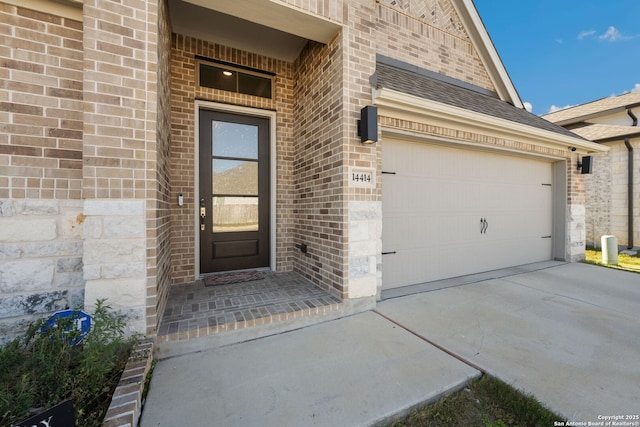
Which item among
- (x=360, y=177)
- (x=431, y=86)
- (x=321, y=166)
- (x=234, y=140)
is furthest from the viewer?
(x=431, y=86)

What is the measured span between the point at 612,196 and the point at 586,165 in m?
4.19

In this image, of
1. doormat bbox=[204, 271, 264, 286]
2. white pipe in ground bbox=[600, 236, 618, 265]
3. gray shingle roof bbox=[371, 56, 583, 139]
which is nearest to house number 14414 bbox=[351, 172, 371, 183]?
gray shingle roof bbox=[371, 56, 583, 139]

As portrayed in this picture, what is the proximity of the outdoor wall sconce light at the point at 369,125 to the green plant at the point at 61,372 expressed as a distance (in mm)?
2697

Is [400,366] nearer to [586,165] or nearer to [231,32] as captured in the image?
[231,32]

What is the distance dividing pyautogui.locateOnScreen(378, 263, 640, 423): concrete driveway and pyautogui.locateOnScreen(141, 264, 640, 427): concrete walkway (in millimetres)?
11

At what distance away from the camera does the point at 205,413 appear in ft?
5.15

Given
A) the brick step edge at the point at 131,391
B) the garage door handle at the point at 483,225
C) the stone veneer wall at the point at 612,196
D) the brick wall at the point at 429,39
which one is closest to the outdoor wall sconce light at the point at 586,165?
the brick wall at the point at 429,39

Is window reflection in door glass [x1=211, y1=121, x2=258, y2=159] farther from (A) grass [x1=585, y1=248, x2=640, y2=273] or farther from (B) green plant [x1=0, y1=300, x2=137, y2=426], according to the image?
(A) grass [x1=585, y1=248, x2=640, y2=273]

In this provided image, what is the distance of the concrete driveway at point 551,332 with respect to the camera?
1765 millimetres

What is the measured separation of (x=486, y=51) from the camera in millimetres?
5160

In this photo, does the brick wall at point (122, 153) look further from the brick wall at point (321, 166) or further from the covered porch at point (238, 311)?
the brick wall at point (321, 166)

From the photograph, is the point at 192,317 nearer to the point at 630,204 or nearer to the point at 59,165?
the point at 59,165

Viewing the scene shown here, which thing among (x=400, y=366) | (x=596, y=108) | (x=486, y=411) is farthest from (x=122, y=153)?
(x=596, y=108)

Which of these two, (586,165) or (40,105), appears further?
(586,165)
